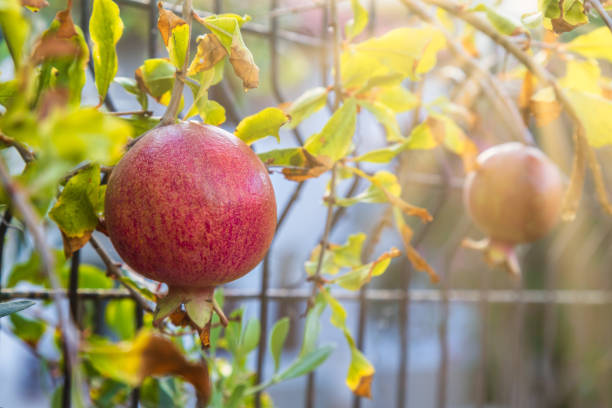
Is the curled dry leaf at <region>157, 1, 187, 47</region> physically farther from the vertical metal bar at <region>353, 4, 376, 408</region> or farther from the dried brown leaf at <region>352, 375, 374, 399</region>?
the vertical metal bar at <region>353, 4, 376, 408</region>

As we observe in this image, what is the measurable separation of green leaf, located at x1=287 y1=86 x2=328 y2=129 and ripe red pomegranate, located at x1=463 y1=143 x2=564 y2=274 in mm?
249

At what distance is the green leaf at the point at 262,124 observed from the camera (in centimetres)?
38

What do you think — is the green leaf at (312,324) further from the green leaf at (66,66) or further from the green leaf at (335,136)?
the green leaf at (66,66)

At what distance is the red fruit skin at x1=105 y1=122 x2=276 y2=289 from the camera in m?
0.31

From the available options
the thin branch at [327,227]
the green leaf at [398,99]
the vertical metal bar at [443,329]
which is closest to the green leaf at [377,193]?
the thin branch at [327,227]

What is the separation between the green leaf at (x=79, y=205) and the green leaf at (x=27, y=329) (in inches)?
13.2

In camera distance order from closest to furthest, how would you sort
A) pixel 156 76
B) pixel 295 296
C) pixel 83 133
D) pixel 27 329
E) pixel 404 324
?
pixel 83 133
pixel 156 76
pixel 27 329
pixel 295 296
pixel 404 324

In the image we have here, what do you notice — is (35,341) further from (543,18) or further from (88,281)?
(543,18)

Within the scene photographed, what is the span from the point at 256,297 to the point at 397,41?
15.7 inches

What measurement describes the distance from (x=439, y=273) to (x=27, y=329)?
5.03 ft

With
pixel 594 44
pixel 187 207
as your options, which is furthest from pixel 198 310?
pixel 594 44

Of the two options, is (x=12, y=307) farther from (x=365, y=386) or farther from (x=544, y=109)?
(x=544, y=109)

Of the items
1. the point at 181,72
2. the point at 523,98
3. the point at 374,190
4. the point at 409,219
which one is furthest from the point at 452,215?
the point at 181,72

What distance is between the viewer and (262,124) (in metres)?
0.38
